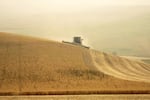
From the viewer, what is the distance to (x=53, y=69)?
39.0 metres

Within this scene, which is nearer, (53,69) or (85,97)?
(85,97)

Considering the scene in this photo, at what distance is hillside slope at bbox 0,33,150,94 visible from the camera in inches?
1348

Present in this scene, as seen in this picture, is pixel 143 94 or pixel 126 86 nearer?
pixel 143 94

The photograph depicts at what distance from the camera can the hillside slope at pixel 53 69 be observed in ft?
112

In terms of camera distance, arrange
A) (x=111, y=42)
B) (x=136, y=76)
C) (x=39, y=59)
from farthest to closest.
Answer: (x=111, y=42), (x=39, y=59), (x=136, y=76)

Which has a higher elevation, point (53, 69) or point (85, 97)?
point (53, 69)

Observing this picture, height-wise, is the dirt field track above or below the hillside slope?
below

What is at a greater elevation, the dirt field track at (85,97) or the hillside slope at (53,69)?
the hillside slope at (53,69)

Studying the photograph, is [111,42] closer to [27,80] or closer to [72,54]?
[72,54]

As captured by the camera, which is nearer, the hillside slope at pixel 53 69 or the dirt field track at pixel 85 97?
the dirt field track at pixel 85 97

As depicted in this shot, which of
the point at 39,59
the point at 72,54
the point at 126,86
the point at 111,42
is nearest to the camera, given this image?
the point at 126,86

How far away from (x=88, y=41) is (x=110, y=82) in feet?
208

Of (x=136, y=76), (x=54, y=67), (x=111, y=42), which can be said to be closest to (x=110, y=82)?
(x=136, y=76)

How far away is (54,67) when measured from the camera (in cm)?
3959
